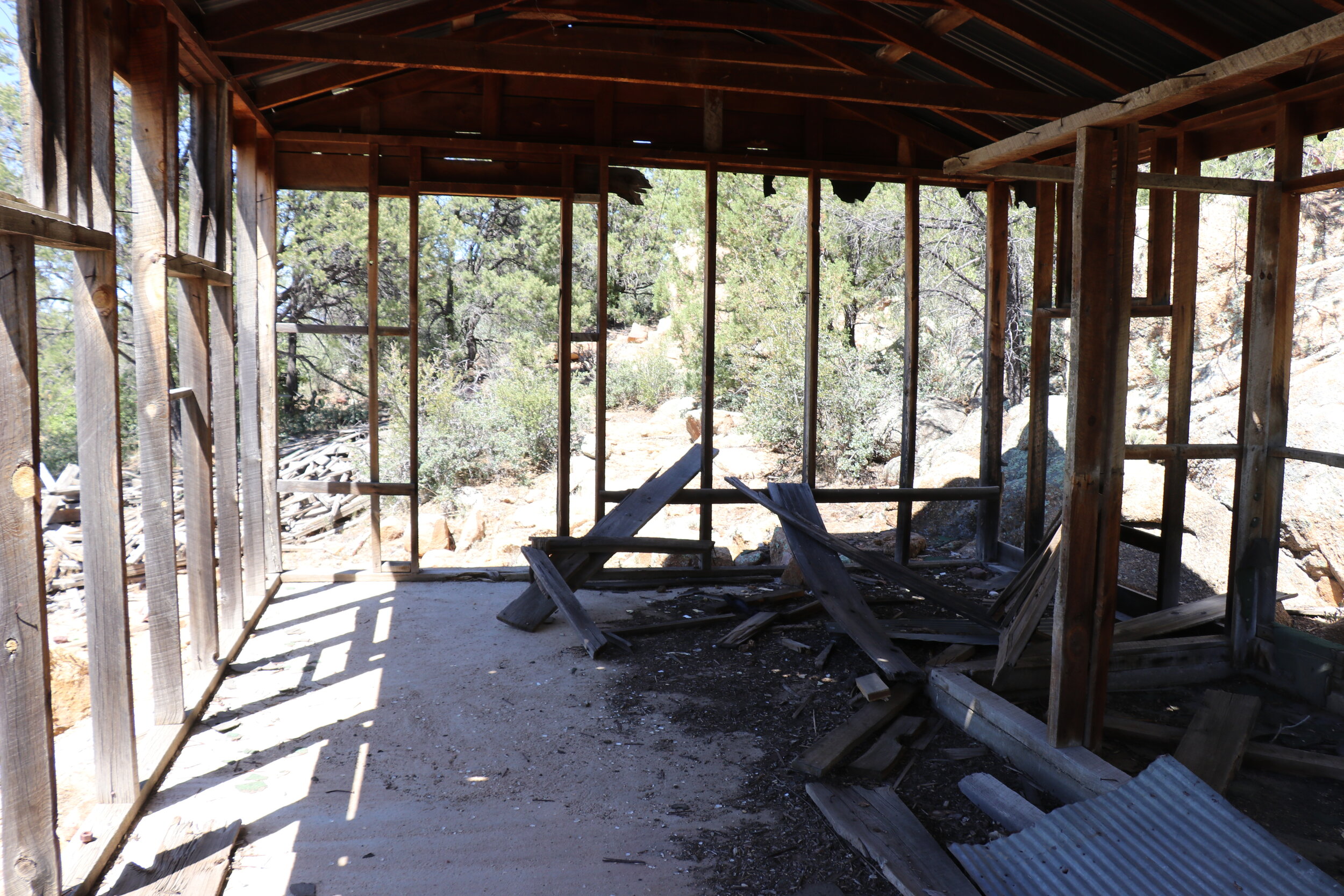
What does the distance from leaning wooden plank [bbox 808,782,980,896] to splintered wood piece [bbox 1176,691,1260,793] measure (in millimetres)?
1370

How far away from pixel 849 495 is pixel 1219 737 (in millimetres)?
3898

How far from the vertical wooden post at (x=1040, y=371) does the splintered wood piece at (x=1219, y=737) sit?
10.1ft

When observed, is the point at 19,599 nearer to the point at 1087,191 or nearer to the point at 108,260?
the point at 108,260

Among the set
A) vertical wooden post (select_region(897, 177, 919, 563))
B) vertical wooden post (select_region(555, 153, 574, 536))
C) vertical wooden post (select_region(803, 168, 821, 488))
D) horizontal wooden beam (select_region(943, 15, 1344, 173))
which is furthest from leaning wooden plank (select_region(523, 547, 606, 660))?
horizontal wooden beam (select_region(943, 15, 1344, 173))

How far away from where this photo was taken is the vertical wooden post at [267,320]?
23.7ft

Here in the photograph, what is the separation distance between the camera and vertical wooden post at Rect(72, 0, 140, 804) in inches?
141

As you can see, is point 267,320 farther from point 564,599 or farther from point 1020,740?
point 1020,740

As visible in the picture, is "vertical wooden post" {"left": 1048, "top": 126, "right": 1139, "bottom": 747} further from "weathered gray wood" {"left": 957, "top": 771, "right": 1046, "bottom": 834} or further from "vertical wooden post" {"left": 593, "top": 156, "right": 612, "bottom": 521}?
"vertical wooden post" {"left": 593, "top": 156, "right": 612, "bottom": 521}

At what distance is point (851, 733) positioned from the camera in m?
4.67

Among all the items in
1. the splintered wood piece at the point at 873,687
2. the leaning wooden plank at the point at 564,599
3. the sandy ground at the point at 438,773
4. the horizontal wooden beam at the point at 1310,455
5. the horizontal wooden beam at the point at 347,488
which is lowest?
the sandy ground at the point at 438,773

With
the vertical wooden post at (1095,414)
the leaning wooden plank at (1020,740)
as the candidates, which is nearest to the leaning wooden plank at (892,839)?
the leaning wooden plank at (1020,740)

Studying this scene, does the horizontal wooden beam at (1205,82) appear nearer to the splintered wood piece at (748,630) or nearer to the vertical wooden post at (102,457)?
the splintered wood piece at (748,630)

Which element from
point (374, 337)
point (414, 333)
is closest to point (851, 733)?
point (414, 333)

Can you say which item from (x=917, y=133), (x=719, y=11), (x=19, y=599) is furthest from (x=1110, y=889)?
(x=917, y=133)
